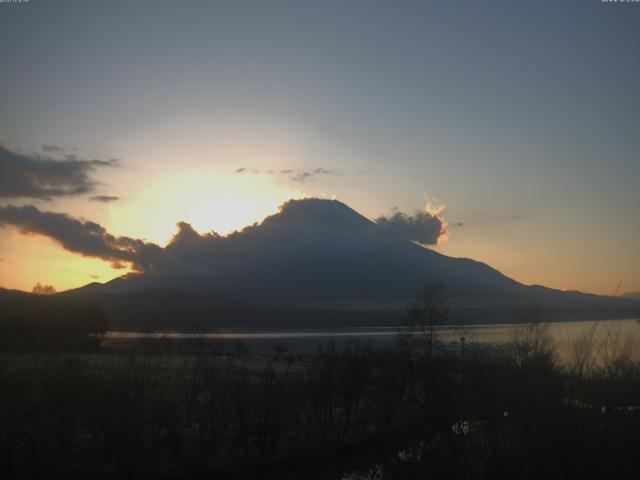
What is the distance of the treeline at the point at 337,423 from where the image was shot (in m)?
11.1

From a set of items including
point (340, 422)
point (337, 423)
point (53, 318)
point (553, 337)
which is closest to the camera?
point (340, 422)

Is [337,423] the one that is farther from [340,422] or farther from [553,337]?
[553,337]

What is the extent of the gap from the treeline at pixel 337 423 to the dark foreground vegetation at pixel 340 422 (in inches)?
1.5

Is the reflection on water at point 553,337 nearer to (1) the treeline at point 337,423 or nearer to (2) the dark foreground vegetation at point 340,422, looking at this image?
(2) the dark foreground vegetation at point 340,422

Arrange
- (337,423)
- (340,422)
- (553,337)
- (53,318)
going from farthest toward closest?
(53,318) → (553,337) → (337,423) → (340,422)

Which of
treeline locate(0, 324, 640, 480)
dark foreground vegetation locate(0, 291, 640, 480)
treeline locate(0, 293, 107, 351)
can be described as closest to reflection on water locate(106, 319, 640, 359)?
dark foreground vegetation locate(0, 291, 640, 480)

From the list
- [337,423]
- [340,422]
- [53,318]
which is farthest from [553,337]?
[53,318]

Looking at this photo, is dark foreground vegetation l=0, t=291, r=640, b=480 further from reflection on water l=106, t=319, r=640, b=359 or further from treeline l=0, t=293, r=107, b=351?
treeline l=0, t=293, r=107, b=351

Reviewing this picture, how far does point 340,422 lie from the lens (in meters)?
22.8

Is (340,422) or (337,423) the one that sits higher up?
(340,422)

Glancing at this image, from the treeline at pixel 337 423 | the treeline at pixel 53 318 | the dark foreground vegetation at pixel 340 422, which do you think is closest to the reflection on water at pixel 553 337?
the dark foreground vegetation at pixel 340 422

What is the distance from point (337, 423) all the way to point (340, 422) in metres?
0.96

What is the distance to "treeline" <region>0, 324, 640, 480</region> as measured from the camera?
36.5 feet

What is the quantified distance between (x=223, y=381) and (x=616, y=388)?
11.6m
